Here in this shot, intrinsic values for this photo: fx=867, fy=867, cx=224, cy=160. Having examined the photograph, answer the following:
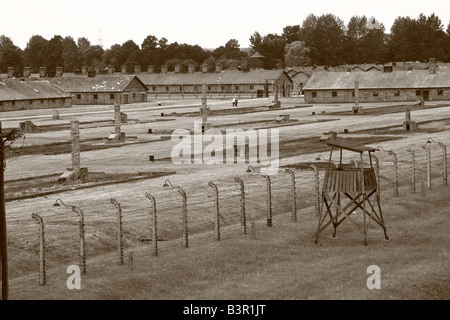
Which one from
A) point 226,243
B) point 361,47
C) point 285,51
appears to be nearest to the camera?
point 226,243

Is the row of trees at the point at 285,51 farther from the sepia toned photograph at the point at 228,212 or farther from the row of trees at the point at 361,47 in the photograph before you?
the sepia toned photograph at the point at 228,212

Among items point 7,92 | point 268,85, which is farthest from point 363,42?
point 7,92

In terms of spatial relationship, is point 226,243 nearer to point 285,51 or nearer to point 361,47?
point 285,51

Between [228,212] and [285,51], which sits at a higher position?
[285,51]

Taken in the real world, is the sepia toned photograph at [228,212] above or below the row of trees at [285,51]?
below

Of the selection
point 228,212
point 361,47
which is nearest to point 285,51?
point 361,47

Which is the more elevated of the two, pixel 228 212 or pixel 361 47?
pixel 361 47

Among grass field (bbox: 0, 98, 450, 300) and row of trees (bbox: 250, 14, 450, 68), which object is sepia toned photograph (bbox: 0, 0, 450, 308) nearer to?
grass field (bbox: 0, 98, 450, 300)

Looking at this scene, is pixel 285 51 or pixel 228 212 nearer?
pixel 228 212

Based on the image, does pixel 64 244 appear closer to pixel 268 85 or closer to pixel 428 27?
pixel 268 85

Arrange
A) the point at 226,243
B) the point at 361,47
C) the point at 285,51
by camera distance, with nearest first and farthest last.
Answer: the point at 226,243 < the point at 285,51 < the point at 361,47

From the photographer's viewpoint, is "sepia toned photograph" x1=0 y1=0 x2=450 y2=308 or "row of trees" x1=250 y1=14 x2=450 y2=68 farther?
"row of trees" x1=250 y1=14 x2=450 y2=68

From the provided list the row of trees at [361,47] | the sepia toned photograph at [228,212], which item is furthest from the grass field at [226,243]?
the row of trees at [361,47]

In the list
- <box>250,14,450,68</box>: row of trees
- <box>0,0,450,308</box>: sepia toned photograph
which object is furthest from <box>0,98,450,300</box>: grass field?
<box>250,14,450,68</box>: row of trees
